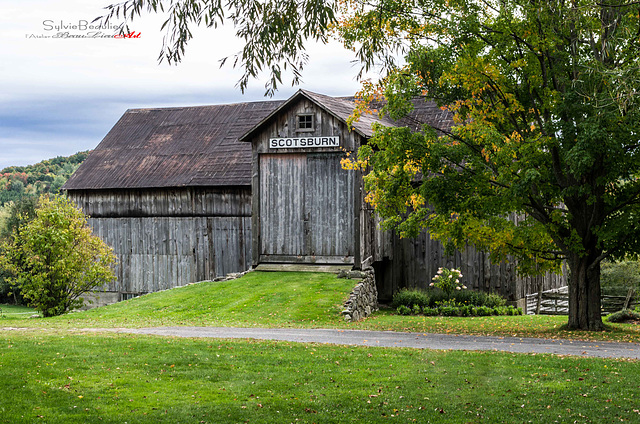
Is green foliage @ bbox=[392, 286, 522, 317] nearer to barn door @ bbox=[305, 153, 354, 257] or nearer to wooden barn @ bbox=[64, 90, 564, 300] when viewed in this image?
wooden barn @ bbox=[64, 90, 564, 300]

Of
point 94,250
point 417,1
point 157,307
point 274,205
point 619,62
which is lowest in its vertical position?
point 157,307

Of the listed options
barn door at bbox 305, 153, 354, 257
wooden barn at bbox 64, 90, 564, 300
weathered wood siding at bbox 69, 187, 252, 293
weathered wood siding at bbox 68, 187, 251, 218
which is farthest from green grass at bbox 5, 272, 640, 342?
weathered wood siding at bbox 68, 187, 251, 218

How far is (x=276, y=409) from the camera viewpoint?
9.44 meters

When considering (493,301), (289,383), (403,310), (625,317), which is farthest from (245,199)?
(289,383)

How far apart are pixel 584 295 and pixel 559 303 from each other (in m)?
12.5

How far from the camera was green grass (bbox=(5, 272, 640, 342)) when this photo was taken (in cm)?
1823

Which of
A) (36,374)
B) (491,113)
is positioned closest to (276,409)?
(36,374)

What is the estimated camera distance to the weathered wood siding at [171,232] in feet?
95.4

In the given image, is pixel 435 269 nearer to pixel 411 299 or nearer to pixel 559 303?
pixel 411 299

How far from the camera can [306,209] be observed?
25641 mm

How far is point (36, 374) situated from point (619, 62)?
1535 cm

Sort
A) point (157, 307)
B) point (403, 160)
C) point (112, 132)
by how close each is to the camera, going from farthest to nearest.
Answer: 1. point (112, 132)
2. point (157, 307)
3. point (403, 160)

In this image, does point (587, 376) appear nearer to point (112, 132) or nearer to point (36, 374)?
point (36, 374)

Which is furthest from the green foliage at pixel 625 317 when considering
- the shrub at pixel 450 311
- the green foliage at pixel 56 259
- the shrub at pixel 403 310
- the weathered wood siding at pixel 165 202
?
the green foliage at pixel 56 259
